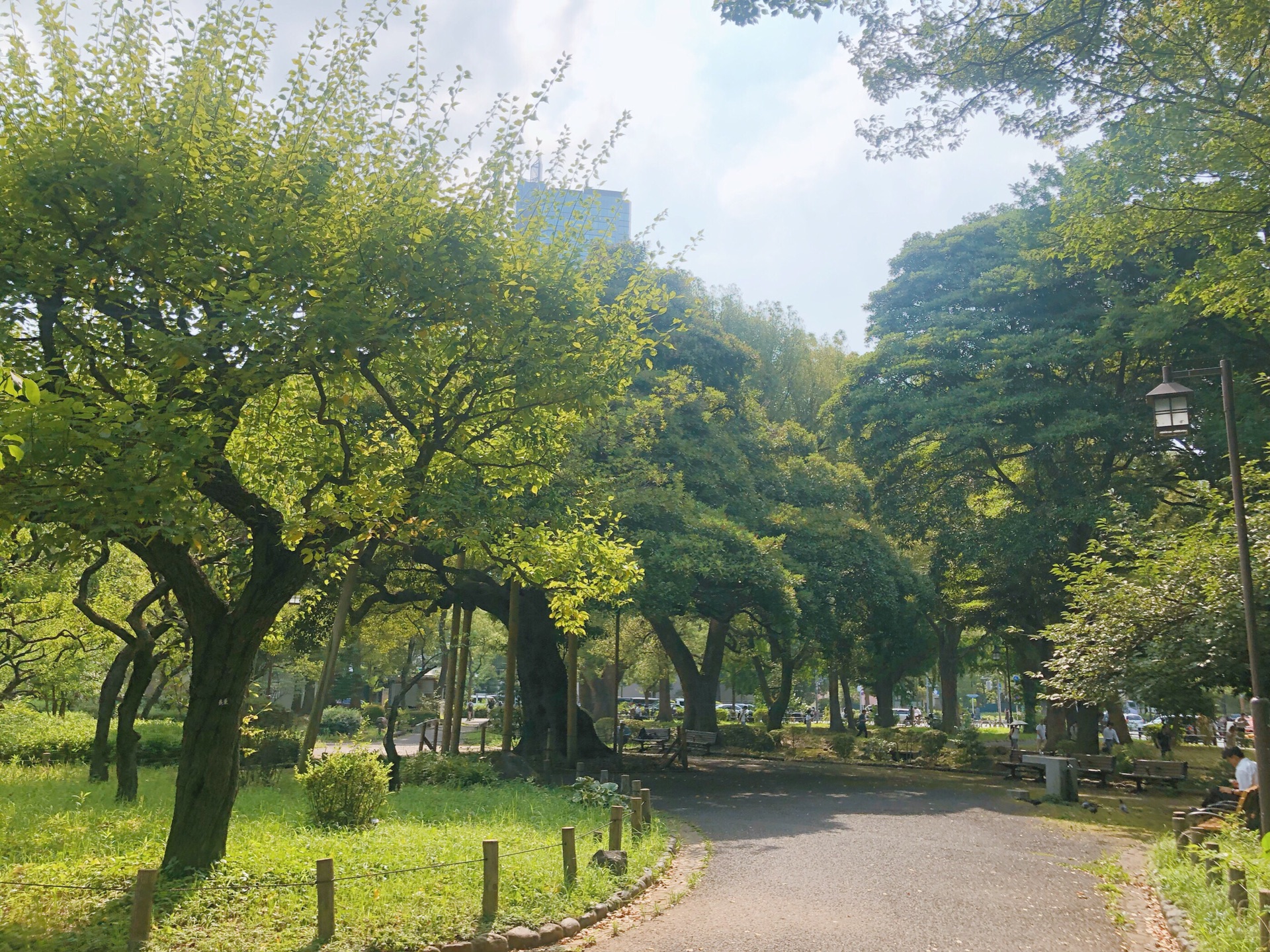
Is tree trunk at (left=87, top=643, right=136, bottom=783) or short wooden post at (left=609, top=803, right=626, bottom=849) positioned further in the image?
tree trunk at (left=87, top=643, right=136, bottom=783)

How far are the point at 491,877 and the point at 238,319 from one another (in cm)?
574

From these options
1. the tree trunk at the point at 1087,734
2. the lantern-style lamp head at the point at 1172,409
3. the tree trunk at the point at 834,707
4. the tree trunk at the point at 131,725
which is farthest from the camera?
the tree trunk at the point at 834,707

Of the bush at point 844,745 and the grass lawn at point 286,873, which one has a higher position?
the grass lawn at point 286,873

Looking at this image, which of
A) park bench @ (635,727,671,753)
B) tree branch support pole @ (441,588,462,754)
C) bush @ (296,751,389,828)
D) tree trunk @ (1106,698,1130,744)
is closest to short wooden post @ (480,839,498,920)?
bush @ (296,751,389,828)

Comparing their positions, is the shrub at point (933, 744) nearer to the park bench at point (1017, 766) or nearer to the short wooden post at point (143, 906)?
the park bench at point (1017, 766)

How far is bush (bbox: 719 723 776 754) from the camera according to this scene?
111ft

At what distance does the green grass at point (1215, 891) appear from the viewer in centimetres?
755

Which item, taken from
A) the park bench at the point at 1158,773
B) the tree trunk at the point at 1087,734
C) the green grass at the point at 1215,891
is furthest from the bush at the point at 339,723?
the green grass at the point at 1215,891

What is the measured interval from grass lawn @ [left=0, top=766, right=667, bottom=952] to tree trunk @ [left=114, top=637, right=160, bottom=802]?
388 millimetres

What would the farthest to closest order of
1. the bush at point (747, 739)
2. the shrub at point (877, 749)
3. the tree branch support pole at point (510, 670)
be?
the bush at point (747, 739)
the shrub at point (877, 749)
the tree branch support pole at point (510, 670)

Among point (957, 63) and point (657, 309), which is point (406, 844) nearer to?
point (657, 309)

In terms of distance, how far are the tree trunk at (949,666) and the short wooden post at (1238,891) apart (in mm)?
29826

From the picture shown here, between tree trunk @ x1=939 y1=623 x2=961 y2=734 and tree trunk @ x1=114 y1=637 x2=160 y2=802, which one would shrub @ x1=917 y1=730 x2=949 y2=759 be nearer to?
tree trunk @ x1=939 y1=623 x2=961 y2=734

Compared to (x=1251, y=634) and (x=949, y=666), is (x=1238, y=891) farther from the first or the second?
(x=949, y=666)
